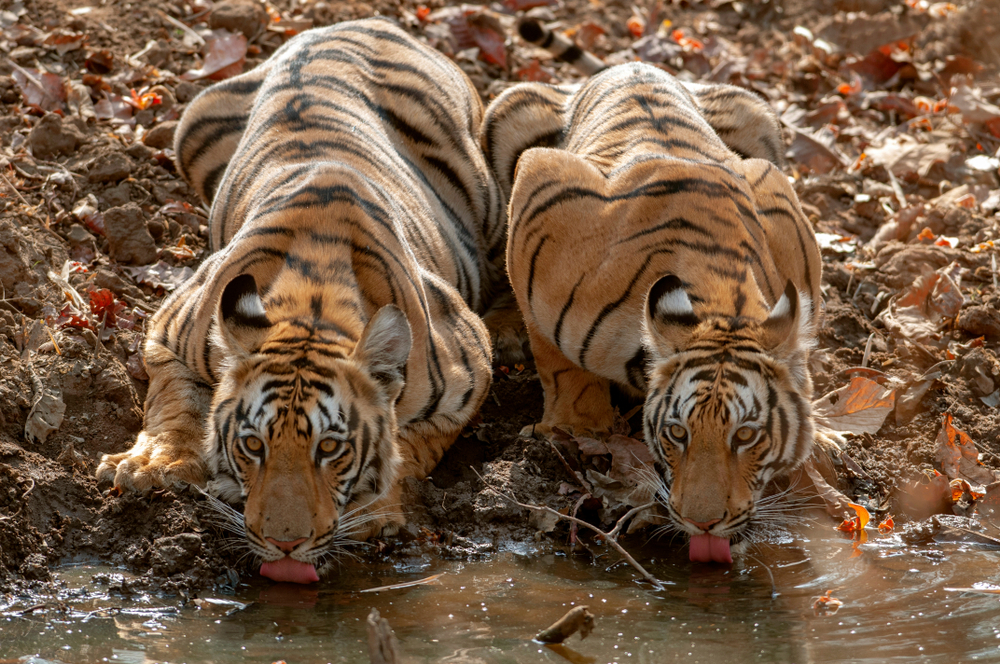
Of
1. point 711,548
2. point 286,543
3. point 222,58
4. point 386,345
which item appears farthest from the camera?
point 222,58

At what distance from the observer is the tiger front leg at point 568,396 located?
4773 millimetres

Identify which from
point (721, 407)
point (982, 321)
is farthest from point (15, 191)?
point (982, 321)

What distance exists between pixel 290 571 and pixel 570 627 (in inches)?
39.8

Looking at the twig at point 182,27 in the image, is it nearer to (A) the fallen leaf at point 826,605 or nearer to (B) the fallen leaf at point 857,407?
(B) the fallen leaf at point 857,407

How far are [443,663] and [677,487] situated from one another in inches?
41.2

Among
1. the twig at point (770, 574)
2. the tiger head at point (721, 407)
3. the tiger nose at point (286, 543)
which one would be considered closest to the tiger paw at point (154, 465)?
the tiger nose at point (286, 543)

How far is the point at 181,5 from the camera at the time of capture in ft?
24.7

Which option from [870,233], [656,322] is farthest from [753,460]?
[870,233]

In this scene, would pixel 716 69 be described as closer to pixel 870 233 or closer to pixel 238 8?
pixel 870 233

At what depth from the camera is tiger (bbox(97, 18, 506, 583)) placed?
3.61 m

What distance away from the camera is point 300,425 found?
11.6 feet

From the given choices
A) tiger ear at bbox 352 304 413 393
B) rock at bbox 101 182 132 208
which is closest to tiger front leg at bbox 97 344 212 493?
tiger ear at bbox 352 304 413 393

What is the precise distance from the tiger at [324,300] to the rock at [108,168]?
0.32 m

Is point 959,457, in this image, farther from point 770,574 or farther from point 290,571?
point 290,571
